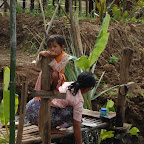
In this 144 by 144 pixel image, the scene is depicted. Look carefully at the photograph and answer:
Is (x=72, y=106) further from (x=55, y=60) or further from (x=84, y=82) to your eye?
(x=55, y=60)

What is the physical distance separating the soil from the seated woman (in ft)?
5.44

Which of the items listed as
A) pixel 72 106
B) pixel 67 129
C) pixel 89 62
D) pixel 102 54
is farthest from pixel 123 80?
pixel 102 54

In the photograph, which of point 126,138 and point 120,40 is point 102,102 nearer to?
point 126,138

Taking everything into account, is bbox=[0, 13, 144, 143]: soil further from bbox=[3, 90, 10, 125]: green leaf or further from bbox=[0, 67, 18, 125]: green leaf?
bbox=[3, 90, 10, 125]: green leaf

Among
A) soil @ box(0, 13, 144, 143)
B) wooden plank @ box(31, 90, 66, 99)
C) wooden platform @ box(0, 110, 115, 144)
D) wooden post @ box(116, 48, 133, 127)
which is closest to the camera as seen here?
wooden plank @ box(31, 90, 66, 99)

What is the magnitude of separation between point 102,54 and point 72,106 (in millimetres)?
3554

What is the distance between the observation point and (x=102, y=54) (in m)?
6.80

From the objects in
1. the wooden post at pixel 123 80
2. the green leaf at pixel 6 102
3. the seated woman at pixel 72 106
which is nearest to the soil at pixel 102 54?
the wooden post at pixel 123 80

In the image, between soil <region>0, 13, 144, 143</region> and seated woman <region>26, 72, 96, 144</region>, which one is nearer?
seated woman <region>26, 72, 96, 144</region>

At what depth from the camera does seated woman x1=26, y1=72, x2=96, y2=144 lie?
3.32 m

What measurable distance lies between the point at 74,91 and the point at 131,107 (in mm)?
2482

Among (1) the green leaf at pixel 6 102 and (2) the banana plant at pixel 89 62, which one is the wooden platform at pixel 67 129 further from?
(2) the banana plant at pixel 89 62

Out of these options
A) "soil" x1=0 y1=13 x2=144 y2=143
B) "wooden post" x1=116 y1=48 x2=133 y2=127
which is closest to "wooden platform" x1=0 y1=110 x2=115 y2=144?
"wooden post" x1=116 y1=48 x2=133 y2=127

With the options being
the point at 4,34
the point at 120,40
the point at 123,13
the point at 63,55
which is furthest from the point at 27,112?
the point at 123,13
